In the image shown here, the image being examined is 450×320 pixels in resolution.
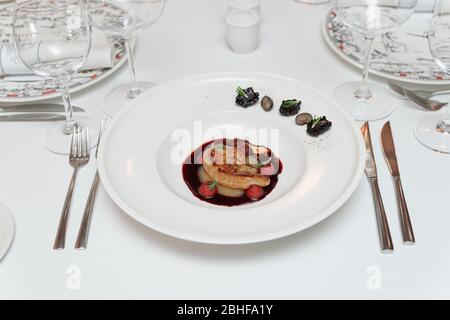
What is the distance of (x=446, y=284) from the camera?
28.7 inches

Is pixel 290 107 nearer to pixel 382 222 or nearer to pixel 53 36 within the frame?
pixel 382 222

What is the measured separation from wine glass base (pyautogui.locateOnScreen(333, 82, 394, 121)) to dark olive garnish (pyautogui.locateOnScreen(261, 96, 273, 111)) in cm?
15

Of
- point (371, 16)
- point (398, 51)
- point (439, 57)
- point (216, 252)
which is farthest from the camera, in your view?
point (398, 51)

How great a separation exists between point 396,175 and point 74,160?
50cm

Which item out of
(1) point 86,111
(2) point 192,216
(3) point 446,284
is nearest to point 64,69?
(1) point 86,111

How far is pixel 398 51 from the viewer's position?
44.1 inches

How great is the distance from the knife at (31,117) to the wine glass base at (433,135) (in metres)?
0.61

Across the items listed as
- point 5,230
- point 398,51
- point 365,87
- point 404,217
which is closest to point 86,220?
point 5,230

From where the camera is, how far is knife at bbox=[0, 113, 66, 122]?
1.00m

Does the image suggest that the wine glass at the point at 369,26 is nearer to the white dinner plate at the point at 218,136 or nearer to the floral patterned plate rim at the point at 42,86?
the white dinner plate at the point at 218,136

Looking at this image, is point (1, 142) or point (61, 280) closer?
point (61, 280)

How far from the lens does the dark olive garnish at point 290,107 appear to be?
0.94 metres
